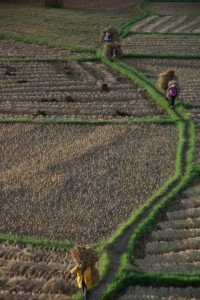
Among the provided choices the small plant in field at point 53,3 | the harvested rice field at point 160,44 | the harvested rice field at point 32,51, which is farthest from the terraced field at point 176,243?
the small plant in field at point 53,3

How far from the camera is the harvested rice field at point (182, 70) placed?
1883 centimetres

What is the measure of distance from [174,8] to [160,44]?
1079cm

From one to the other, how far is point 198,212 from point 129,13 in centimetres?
2479

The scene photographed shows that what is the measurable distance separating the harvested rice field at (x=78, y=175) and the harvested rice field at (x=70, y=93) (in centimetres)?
121

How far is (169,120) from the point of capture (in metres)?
16.4

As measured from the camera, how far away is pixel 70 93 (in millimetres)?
19156

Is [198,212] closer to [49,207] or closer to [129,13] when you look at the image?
[49,207]

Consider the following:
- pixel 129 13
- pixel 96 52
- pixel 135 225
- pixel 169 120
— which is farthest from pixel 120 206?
pixel 129 13

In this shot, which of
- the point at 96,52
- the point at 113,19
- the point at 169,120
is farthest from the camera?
the point at 113,19

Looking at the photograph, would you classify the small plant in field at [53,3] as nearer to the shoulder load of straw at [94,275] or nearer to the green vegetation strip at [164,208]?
the green vegetation strip at [164,208]

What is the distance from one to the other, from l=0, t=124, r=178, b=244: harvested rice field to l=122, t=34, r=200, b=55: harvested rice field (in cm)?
937

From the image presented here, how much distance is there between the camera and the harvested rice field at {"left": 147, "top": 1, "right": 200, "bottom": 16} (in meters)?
34.1

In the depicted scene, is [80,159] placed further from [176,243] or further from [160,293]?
[160,293]

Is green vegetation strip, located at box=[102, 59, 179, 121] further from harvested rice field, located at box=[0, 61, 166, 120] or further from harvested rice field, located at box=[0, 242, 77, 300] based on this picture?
harvested rice field, located at box=[0, 242, 77, 300]
